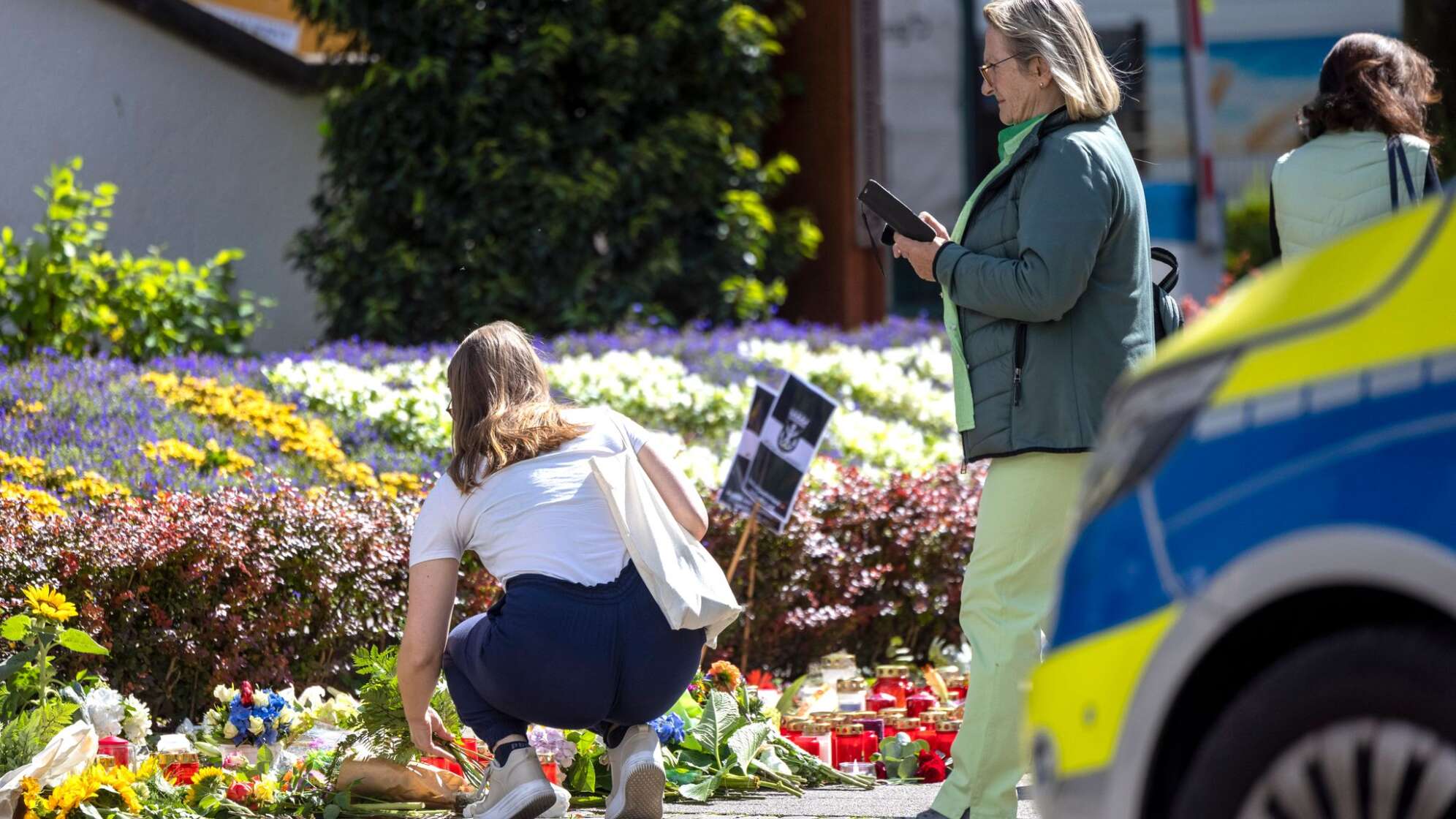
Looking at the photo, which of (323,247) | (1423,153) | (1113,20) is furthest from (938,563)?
(1113,20)

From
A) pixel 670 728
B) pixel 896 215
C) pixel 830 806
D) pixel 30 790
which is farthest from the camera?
pixel 670 728

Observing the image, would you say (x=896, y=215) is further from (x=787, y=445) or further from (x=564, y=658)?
(x=787, y=445)

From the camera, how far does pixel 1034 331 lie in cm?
389

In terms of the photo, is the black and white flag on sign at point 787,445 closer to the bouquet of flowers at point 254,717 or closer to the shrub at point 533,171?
the bouquet of flowers at point 254,717

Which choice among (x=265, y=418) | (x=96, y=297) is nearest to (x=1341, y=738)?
(x=265, y=418)

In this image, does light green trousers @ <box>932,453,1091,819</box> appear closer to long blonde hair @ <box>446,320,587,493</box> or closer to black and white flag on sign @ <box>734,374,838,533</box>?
long blonde hair @ <box>446,320,587,493</box>

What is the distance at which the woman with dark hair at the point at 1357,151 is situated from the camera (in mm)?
4262

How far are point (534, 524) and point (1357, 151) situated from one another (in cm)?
217

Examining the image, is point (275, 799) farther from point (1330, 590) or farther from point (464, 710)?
point (1330, 590)

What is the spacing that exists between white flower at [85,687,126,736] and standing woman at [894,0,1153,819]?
212 cm

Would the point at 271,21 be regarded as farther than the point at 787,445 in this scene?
Yes

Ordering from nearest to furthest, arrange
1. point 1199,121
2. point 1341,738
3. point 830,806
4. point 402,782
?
point 1341,738 < point 402,782 < point 830,806 < point 1199,121

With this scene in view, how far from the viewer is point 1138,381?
7.54ft

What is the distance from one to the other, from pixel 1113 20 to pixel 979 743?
1136 centimetres
